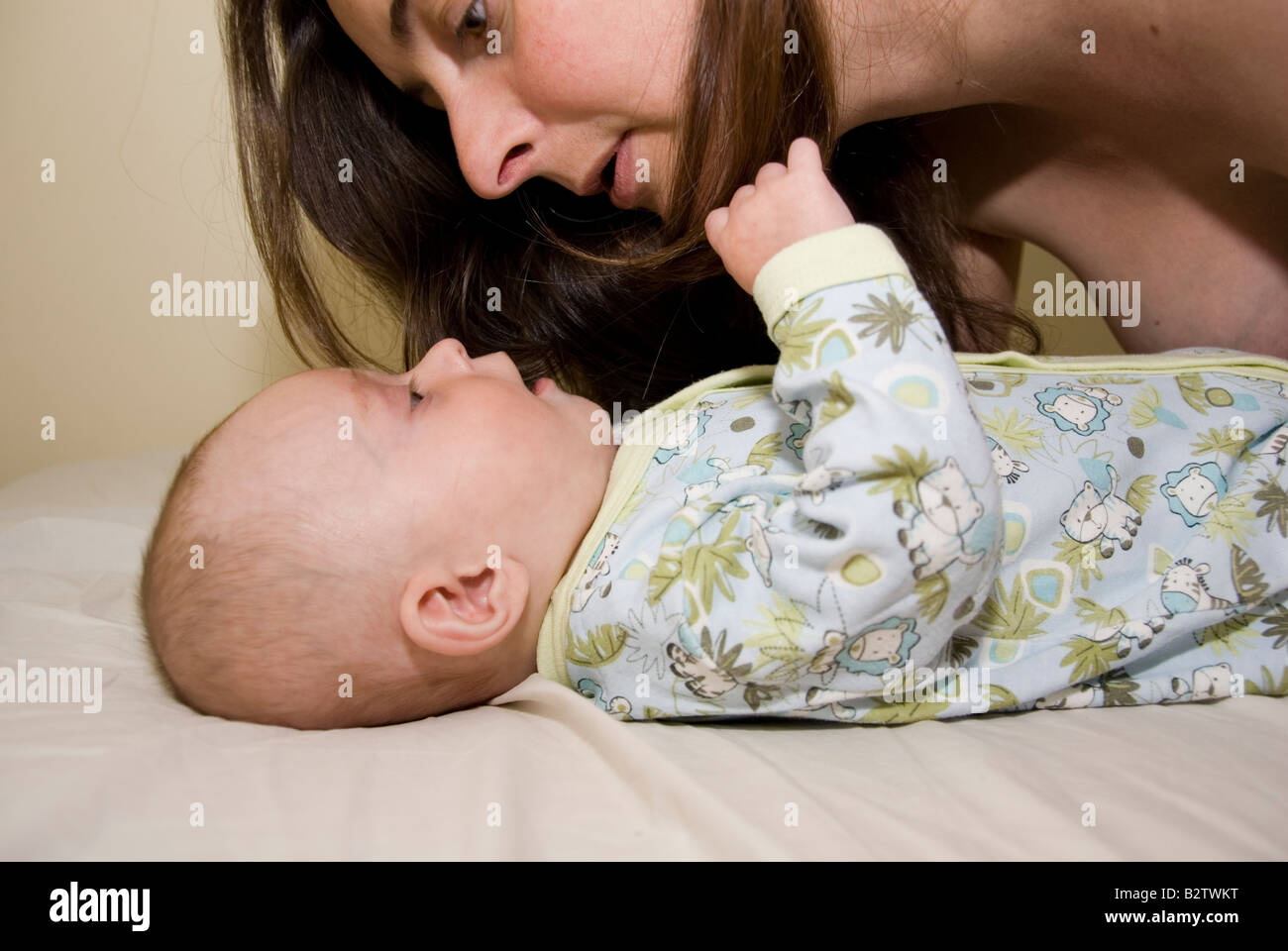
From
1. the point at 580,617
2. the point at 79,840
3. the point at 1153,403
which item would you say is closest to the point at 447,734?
the point at 580,617

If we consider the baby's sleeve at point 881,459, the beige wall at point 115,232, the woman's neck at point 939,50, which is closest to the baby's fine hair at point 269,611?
Result: the baby's sleeve at point 881,459

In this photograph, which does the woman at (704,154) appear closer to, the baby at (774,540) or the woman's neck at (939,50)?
the woman's neck at (939,50)

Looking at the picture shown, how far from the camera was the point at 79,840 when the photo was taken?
0.69 m

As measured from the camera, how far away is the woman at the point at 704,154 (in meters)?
0.99

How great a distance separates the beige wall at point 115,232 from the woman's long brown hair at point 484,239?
1.70 ft

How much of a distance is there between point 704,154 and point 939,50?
11.2 inches

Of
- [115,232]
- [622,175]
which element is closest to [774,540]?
[622,175]

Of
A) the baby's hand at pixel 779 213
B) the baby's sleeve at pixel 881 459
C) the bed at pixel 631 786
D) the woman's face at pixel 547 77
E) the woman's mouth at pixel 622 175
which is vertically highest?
the woman's face at pixel 547 77

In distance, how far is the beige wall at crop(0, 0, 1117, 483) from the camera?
1755 millimetres

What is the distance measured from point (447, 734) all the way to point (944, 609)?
41cm

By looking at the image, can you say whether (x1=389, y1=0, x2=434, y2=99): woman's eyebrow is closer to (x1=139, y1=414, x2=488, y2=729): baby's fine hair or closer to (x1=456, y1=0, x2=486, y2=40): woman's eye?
(x1=456, y1=0, x2=486, y2=40): woman's eye

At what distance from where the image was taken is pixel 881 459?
2.66 ft

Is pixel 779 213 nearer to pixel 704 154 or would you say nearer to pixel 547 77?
pixel 704 154
